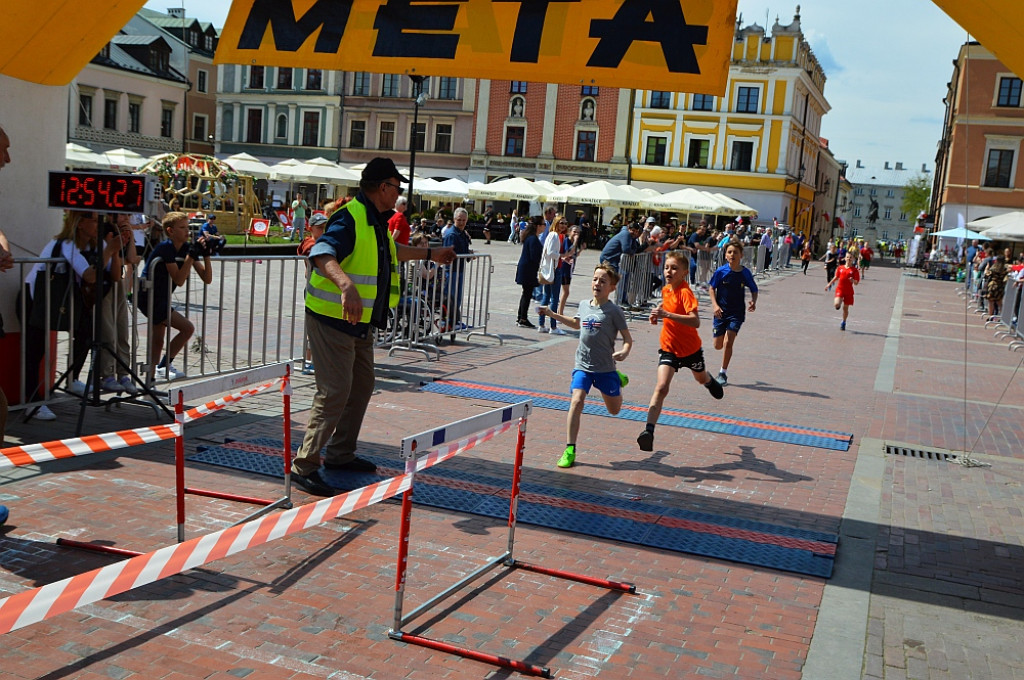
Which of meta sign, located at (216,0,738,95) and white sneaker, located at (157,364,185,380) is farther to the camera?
white sneaker, located at (157,364,185,380)

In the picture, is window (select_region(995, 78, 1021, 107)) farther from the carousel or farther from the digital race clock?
the digital race clock

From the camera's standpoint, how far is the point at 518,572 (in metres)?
5.19

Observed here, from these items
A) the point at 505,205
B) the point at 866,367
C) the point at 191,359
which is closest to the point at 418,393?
the point at 191,359

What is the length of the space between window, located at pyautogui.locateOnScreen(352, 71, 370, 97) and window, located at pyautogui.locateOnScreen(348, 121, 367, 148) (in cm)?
195

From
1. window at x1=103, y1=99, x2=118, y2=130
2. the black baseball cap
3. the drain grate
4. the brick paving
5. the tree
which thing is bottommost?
the brick paving

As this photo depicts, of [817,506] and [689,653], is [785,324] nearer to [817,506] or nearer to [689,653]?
[817,506]

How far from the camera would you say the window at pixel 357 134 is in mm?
66750

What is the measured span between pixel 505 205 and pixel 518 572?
2299 inches

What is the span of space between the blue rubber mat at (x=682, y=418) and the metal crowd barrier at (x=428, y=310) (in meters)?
1.65

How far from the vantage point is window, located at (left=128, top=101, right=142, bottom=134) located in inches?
2393

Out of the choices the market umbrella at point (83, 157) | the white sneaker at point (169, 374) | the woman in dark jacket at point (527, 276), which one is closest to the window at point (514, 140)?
the market umbrella at point (83, 157)

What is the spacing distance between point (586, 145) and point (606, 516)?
57947mm

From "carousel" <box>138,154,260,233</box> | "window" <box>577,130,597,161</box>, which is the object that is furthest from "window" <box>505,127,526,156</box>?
"carousel" <box>138,154,260,233</box>

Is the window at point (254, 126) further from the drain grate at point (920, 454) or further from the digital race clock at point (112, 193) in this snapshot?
the drain grate at point (920, 454)
